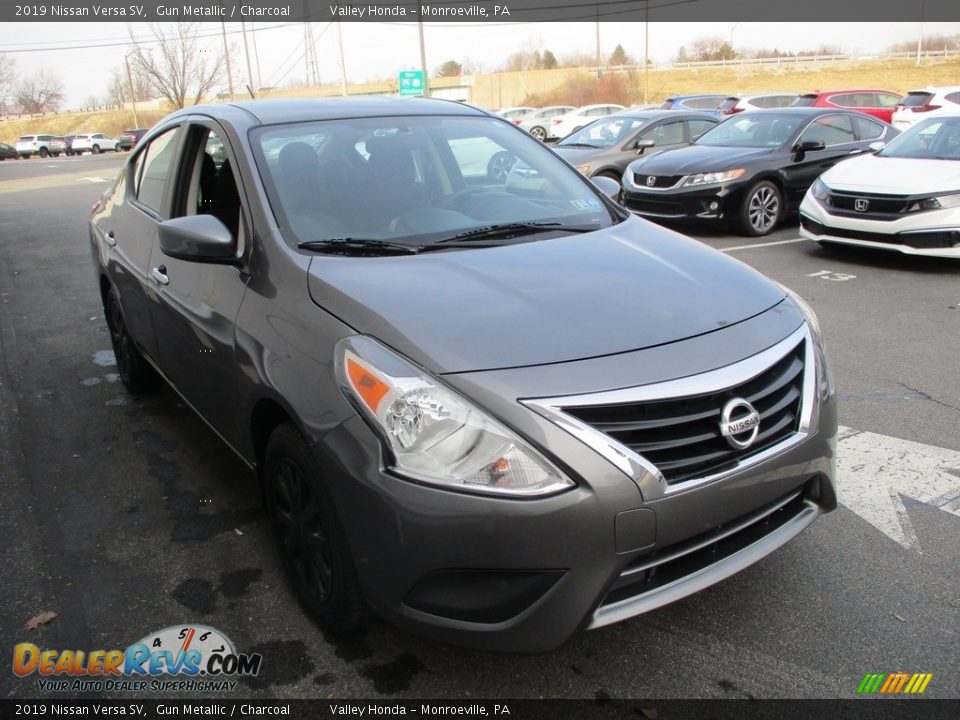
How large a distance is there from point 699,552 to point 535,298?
35.0 inches

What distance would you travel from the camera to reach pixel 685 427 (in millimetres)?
2133

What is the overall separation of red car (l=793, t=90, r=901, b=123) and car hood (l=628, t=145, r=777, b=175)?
365 inches

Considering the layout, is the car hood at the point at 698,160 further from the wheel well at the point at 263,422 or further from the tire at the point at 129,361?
the wheel well at the point at 263,422

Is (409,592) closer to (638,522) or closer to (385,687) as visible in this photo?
(385,687)

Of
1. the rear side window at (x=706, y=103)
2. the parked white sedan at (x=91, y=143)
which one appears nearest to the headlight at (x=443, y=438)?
the rear side window at (x=706, y=103)

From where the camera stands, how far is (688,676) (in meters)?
2.39

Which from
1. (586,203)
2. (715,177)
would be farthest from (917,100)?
(586,203)

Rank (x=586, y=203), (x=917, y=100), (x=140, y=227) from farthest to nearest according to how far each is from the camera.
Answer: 1. (x=917, y=100)
2. (x=140, y=227)
3. (x=586, y=203)

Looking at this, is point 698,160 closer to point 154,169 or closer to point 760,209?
point 760,209

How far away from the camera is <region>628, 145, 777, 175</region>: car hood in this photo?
986 cm

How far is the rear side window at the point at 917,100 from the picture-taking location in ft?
64.8

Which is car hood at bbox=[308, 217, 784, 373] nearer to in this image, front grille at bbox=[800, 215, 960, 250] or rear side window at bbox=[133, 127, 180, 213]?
rear side window at bbox=[133, 127, 180, 213]

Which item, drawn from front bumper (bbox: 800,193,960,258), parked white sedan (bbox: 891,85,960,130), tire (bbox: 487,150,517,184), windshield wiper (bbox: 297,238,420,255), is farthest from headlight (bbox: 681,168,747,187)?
parked white sedan (bbox: 891,85,960,130)

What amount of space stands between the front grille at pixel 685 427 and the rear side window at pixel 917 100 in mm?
21013
